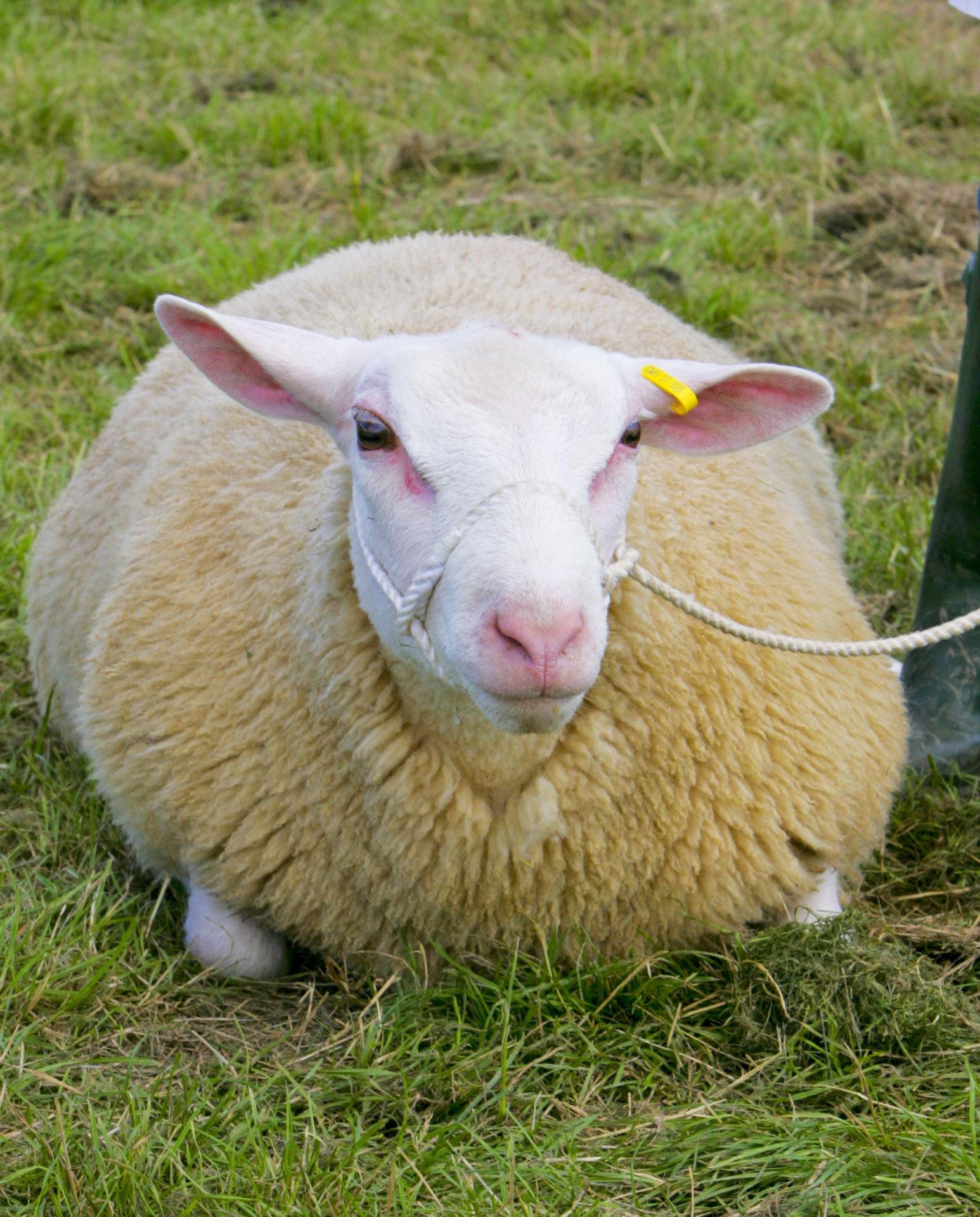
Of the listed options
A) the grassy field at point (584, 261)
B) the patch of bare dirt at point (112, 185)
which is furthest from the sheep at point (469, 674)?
the patch of bare dirt at point (112, 185)

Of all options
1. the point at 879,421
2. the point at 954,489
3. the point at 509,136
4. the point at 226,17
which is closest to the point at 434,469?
the point at 954,489

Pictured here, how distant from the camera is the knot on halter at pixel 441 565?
1.95 meters

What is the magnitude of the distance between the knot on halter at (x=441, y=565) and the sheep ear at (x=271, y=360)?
197mm

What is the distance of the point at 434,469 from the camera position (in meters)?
2.03

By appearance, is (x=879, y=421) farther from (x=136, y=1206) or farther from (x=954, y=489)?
(x=136, y=1206)

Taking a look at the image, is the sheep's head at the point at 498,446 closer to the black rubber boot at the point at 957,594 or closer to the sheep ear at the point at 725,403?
the sheep ear at the point at 725,403

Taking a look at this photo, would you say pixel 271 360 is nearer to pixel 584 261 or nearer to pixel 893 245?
pixel 584 261

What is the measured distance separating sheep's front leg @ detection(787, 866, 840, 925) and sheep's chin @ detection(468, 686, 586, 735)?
79 cm

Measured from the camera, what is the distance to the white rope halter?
1965 mm

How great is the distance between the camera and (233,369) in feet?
7.91

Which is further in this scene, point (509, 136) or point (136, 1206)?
point (509, 136)

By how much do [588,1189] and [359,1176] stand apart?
331 millimetres

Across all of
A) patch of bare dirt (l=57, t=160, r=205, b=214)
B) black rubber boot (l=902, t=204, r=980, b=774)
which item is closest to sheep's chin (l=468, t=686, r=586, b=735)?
black rubber boot (l=902, t=204, r=980, b=774)

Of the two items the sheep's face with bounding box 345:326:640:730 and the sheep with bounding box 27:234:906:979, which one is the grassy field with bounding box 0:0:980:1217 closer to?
the sheep with bounding box 27:234:906:979
